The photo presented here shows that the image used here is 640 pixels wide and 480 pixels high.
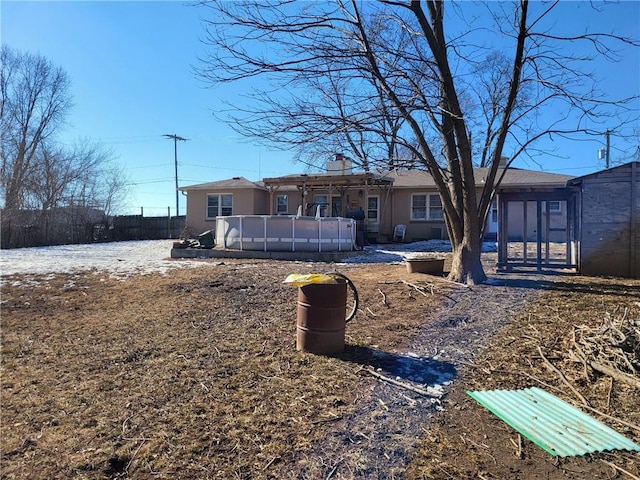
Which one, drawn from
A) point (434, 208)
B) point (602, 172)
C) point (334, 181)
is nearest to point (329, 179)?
point (334, 181)

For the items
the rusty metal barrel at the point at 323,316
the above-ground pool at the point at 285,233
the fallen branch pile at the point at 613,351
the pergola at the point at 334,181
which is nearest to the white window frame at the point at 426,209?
the pergola at the point at 334,181

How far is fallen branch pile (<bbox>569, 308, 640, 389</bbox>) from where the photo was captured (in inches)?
139

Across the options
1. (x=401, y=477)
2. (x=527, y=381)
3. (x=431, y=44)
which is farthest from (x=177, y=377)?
(x=431, y=44)

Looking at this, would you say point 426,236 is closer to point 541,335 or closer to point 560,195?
point 560,195

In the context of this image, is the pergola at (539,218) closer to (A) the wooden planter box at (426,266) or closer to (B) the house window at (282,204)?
(A) the wooden planter box at (426,266)

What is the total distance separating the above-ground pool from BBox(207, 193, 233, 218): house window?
774cm

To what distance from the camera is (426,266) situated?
806cm

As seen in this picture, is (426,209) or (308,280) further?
(426,209)

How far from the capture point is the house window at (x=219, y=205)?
21.2 meters

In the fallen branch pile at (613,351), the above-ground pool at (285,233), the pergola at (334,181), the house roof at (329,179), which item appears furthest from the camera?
the pergola at (334,181)

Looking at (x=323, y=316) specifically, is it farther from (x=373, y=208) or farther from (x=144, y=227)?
(x=144, y=227)

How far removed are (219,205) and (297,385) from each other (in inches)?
737

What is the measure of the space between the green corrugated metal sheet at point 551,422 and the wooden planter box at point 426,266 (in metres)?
4.65

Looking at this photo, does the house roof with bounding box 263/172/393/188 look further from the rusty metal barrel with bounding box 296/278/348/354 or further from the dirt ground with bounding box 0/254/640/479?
the rusty metal barrel with bounding box 296/278/348/354
